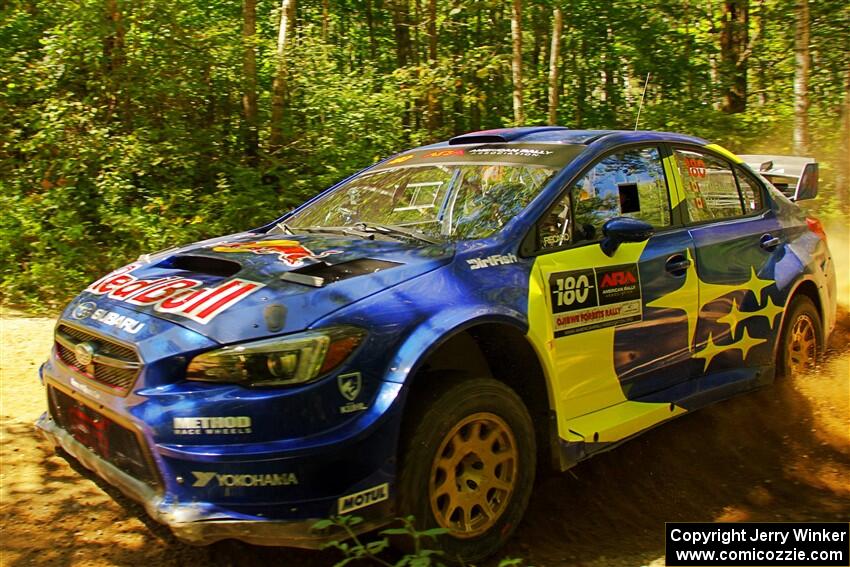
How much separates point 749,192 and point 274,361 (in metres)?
3.79

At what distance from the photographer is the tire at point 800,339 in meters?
5.20

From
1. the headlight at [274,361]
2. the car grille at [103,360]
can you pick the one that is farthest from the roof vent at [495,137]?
the car grille at [103,360]

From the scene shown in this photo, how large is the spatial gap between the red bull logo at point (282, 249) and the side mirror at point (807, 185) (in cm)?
486

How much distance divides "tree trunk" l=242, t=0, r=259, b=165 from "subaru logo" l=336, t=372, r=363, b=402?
27.0ft

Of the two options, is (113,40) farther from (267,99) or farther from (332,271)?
(332,271)

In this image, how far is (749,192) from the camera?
17.0 feet

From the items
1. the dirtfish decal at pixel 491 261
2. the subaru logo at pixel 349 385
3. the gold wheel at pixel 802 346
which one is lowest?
the gold wheel at pixel 802 346

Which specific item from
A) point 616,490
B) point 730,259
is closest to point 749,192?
point 730,259

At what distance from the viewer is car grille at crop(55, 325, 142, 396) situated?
118 inches

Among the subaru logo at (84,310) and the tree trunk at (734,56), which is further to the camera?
the tree trunk at (734,56)

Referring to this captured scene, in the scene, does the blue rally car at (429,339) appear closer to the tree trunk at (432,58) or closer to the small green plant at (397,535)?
the small green plant at (397,535)

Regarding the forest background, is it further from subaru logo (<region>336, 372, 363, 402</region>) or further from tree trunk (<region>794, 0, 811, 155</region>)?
subaru logo (<region>336, 372, 363, 402</region>)

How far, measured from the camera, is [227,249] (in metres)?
3.88

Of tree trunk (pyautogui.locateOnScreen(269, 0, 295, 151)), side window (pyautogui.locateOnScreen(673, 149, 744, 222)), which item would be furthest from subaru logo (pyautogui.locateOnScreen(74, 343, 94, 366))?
tree trunk (pyautogui.locateOnScreen(269, 0, 295, 151))
